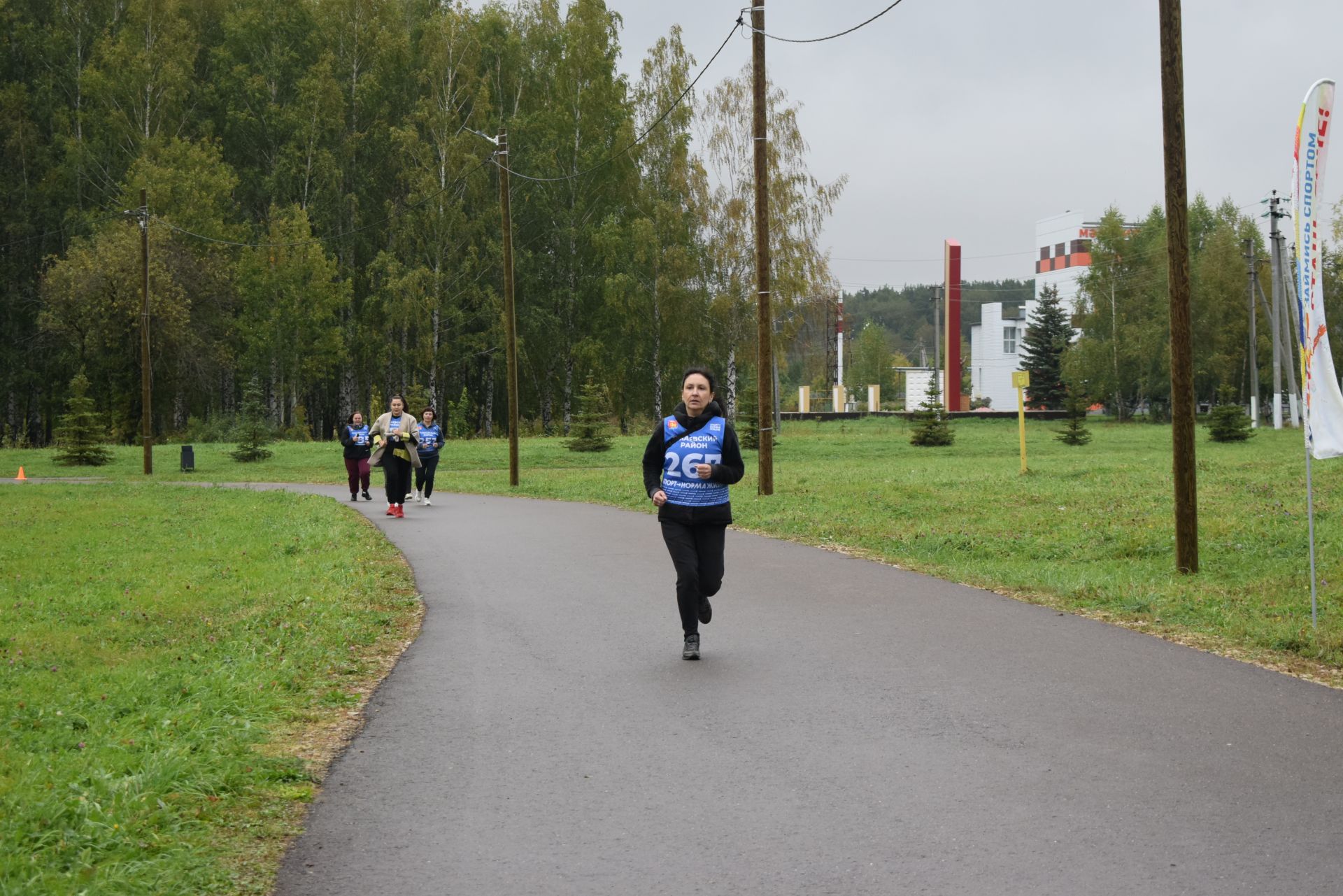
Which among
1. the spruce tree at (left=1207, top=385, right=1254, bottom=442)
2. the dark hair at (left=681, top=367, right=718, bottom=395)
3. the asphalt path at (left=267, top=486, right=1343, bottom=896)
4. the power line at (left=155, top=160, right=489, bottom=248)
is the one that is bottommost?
the asphalt path at (left=267, top=486, right=1343, bottom=896)

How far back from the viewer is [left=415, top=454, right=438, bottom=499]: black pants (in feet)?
71.4

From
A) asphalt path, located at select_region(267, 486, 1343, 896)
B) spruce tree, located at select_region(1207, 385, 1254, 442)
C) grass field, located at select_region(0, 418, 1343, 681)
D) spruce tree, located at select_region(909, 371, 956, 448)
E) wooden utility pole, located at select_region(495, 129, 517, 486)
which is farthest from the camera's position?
spruce tree, located at select_region(909, 371, 956, 448)

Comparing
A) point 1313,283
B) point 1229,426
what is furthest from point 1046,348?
point 1313,283

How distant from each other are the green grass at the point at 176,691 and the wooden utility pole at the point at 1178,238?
272 inches

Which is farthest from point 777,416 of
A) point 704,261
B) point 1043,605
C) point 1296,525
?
point 1043,605

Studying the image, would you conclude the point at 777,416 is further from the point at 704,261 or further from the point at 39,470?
the point at 39,470

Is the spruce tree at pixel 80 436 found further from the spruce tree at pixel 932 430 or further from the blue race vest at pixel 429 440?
the spruce tree at pixel 932 430

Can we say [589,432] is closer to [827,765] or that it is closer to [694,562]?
[694,562]

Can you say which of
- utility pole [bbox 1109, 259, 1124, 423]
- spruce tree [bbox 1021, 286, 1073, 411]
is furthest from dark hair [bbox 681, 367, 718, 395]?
spruce tree [bbox 1021, 286, 1073, 411]

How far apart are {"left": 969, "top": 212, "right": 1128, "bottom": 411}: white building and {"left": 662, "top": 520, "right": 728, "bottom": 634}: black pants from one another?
103 m

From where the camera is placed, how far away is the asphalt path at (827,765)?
14.3 feet

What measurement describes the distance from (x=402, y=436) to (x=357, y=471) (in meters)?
3.29

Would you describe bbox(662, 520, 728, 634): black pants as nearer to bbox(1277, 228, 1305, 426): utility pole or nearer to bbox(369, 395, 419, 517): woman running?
bbox(369, 395, 419, 517): woman running

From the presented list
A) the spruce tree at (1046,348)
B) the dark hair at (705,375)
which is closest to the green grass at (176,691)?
the dark hair at (705,375)
